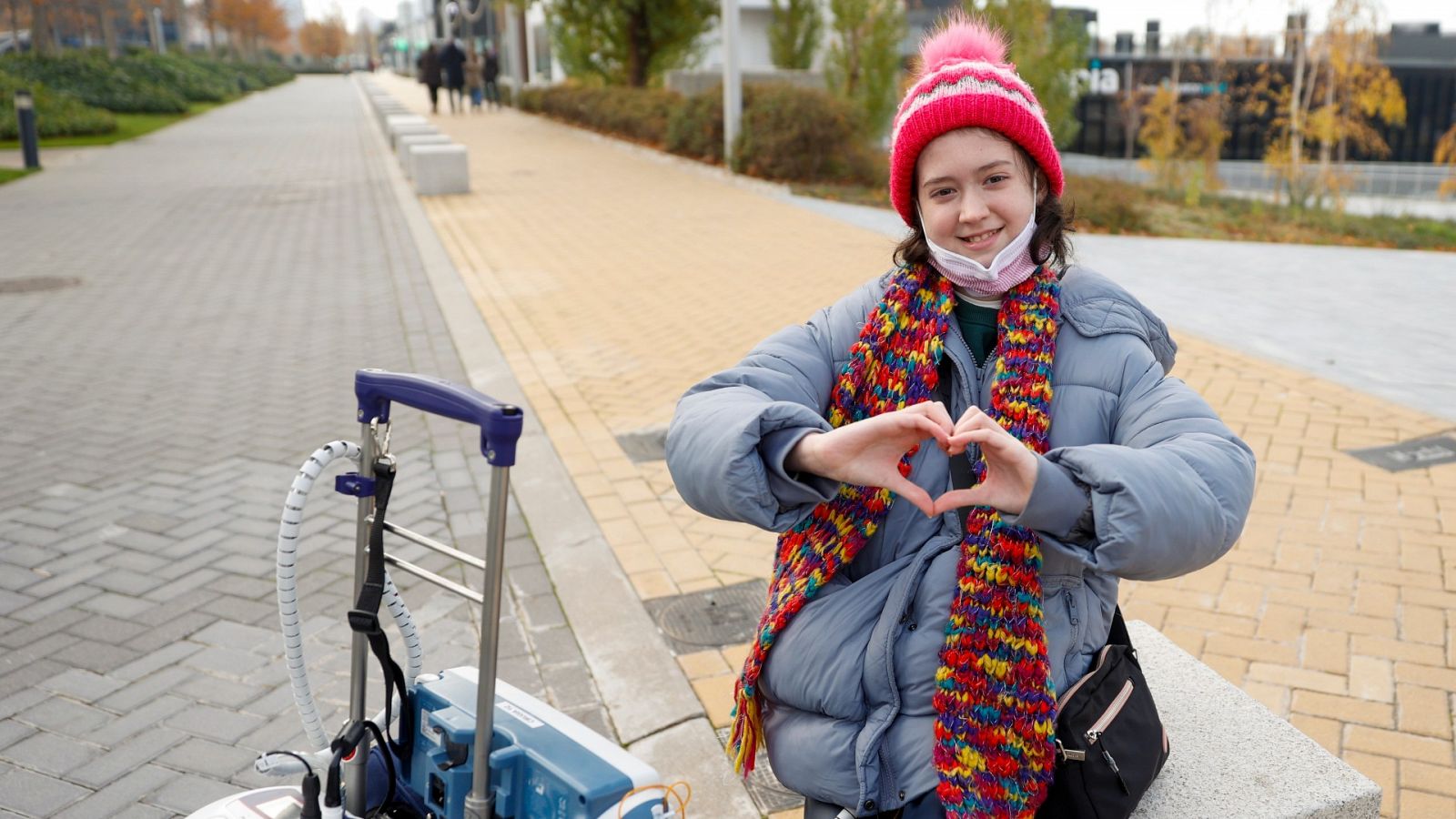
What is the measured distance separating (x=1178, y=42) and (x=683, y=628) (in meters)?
17.4

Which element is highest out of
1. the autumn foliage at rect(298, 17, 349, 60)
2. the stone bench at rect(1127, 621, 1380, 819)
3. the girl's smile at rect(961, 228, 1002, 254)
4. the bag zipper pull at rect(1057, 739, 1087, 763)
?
the autumn foliage at rect(298, 17, 349, 60)

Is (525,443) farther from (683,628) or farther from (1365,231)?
(1365,231)

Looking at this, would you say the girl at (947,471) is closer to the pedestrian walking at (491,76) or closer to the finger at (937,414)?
the finger at (937,414)

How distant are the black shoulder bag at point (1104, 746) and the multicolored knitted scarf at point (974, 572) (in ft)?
0.13

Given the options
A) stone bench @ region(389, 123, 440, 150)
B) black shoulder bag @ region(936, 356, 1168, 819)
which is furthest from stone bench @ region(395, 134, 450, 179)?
black shoulder bag @ region(936, 356, 1168, 819)

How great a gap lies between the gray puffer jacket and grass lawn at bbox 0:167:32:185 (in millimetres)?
18569

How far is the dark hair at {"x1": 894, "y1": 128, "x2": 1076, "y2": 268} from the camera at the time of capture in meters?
2.11

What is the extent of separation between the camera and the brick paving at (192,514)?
3.13 metres

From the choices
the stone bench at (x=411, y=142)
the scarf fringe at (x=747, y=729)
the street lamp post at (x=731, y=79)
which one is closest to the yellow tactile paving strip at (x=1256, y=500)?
the scarf fringe at (x=747, y=729)

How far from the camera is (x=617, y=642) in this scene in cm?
360

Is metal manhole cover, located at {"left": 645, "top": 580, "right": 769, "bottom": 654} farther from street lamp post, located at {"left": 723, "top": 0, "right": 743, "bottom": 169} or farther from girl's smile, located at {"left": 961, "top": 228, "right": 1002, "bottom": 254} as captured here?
street lamp post, located at {"left": 723, "top": 0, "right": 743, "bottom": 169}

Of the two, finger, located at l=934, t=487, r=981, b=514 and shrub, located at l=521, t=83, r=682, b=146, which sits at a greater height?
shrub, located at l=521, t=83, r=682, b=146

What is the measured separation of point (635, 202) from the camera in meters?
14.6

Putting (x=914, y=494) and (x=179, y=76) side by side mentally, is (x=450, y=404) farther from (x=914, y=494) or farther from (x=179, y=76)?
(x=179, y=76)
